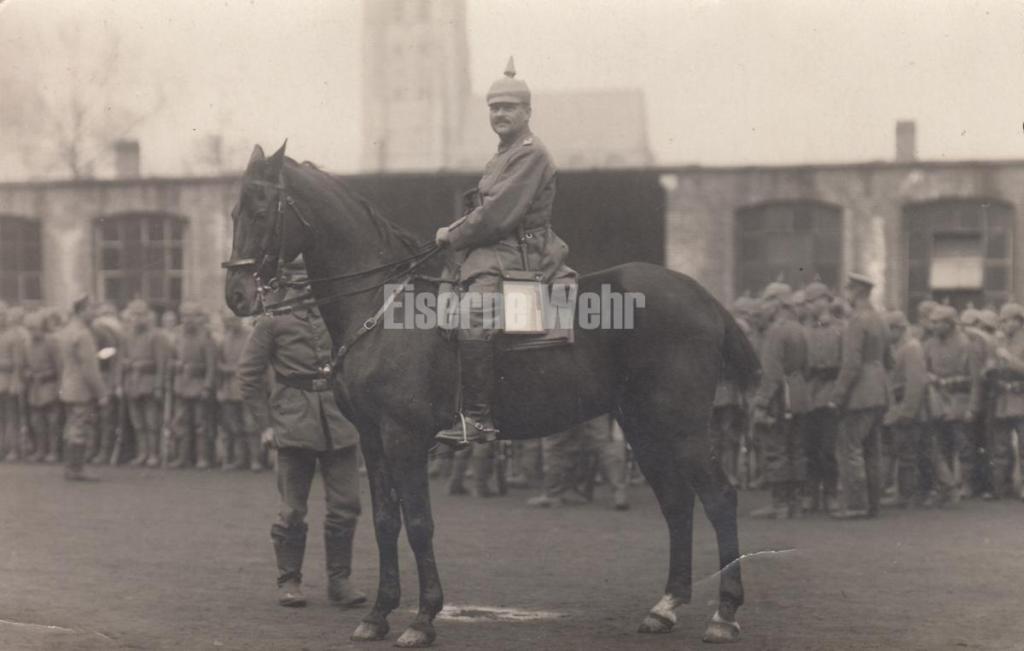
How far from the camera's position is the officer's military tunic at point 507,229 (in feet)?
24.1

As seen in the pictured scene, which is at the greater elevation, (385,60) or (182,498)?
(385,60)

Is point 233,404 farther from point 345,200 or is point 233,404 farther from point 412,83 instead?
point 345,200

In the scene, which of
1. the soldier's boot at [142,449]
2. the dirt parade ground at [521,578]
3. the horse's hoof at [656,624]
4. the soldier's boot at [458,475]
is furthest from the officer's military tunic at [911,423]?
the soldier's boot at [142,449]

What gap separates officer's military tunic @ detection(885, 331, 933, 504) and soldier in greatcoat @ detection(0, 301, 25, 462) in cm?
1092

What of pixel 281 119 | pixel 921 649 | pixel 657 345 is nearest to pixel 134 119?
pixel 281 119

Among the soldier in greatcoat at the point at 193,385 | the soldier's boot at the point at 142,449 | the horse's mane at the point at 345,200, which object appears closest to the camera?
the horse's mane at the point at 345,200

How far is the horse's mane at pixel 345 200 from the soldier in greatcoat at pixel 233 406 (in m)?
9.82

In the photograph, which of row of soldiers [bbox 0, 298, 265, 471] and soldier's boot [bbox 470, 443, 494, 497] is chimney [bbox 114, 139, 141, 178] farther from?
soldier's boot [bbox 470, 443, 494, 497]

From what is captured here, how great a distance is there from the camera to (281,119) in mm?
16094

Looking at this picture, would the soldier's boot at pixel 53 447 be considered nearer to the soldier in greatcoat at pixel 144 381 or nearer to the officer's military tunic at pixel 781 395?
the soldier in greatcoat at pixel 144 381

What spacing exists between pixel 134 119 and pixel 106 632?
11.5m

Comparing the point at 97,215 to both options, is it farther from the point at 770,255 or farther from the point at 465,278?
the point at 465,278

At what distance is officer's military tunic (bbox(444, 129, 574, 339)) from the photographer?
7355 millimetres

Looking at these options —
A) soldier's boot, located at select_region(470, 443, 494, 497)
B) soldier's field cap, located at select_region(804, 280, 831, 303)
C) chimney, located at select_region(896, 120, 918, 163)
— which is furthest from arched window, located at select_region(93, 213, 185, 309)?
soldier's field cap, located at select_region(804, 280, 831, 303)
